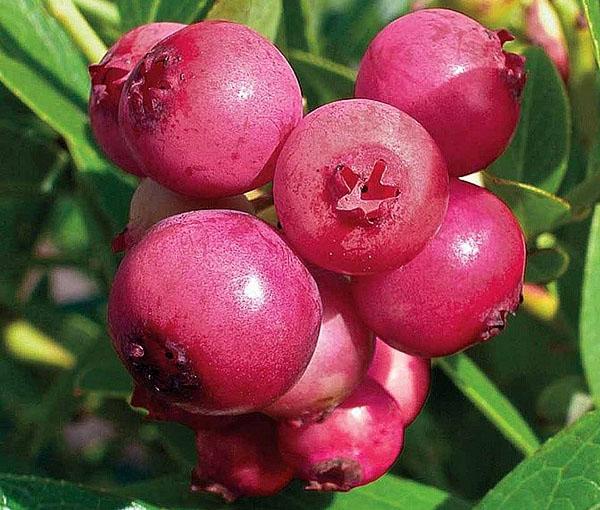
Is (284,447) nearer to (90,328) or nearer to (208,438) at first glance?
(208,438)

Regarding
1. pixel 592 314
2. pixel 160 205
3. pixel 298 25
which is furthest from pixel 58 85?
pixel 592 314

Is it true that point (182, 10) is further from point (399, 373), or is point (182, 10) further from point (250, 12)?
point (399, 373)

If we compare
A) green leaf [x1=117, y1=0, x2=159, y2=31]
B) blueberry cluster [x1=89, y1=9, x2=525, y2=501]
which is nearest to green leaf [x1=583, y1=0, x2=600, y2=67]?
blueberry cluster [x1=89, y1=9, x2=525, y2=501]

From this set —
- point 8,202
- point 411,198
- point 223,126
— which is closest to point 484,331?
point 411,198

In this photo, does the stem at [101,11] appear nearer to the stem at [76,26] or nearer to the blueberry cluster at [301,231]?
the stem at [76,26]

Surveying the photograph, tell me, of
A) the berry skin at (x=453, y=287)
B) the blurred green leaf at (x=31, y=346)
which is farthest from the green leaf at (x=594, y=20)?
the blurred green leaf at (x=31, y=346)

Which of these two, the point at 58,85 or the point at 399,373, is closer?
the point at 399,373
